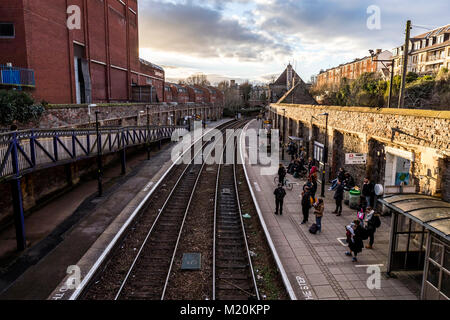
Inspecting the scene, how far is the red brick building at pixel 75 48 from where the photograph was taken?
2223 centimetres

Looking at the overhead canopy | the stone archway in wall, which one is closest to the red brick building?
the stone archway in wall

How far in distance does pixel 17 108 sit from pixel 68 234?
31.5 feet

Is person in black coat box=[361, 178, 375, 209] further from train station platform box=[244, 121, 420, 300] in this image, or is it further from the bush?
the bush

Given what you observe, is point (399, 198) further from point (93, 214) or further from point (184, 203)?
point (93, 214)

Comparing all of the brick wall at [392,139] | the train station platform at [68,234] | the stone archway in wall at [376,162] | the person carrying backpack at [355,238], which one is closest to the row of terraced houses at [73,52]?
the train station platform at [68,234]

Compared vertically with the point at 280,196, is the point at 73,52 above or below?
above

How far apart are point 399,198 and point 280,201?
570 cm

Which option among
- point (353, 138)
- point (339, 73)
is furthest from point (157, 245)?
point (339, 73)

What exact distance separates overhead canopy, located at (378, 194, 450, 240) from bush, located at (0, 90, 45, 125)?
1915 centimetres

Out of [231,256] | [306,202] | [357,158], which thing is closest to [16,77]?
[231,256]

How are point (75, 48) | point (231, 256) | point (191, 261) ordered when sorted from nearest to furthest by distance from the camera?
point (191, 261), point (231, 256), point (75, 48)

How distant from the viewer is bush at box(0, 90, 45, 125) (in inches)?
663

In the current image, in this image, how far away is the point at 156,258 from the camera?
1064 centimetres

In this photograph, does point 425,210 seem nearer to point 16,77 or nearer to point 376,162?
point 376,162
